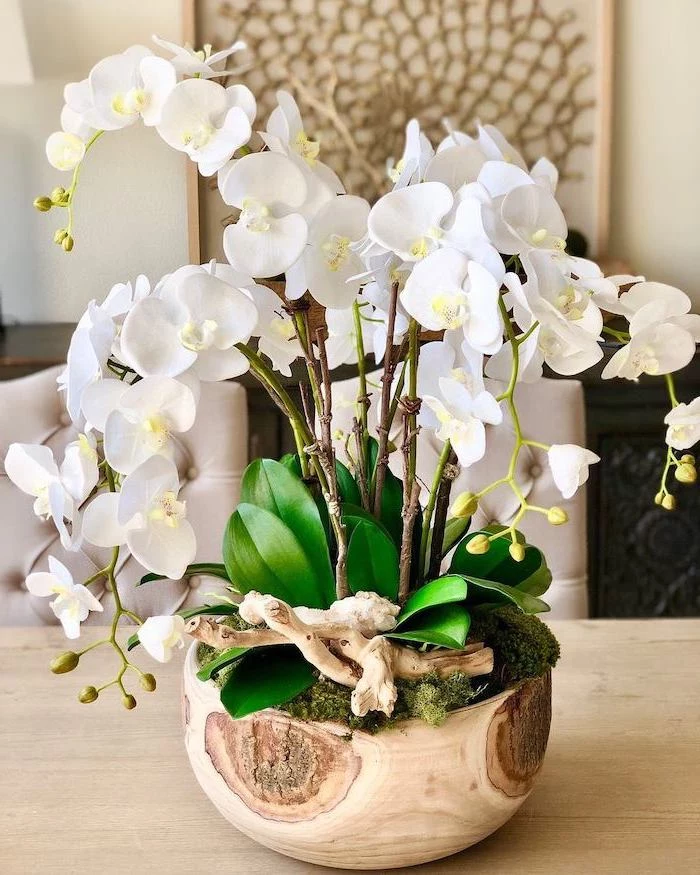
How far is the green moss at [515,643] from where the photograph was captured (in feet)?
2.19

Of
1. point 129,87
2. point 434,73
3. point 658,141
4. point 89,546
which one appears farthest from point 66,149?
point 658,141

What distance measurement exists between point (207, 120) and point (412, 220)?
5.1 inches

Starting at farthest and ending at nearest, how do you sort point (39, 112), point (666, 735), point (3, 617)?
point (39, 112) < point (3, 617) < point (666, 735)

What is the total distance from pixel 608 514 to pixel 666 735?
140 centimetres

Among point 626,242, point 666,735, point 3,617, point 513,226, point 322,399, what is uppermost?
point 513,226

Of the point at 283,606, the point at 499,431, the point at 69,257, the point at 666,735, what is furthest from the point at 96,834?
the point at 499,431

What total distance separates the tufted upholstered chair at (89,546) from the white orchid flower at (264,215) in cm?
89

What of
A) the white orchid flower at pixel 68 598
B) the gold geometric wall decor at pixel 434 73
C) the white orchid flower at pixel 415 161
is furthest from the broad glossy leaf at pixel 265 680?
the gold geometric wall decor at pixel 434 73

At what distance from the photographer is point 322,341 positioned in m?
0.65

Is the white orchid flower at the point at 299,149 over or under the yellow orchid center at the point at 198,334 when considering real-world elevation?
over

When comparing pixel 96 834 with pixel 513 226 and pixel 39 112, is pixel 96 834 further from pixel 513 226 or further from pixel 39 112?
pixel 39 112

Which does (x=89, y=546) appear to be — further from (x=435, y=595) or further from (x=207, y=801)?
(x=435, y=595)

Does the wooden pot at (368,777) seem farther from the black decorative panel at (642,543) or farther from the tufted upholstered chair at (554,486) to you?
the black decorative panel at (642,543)

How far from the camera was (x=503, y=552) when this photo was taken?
0.74 meters
